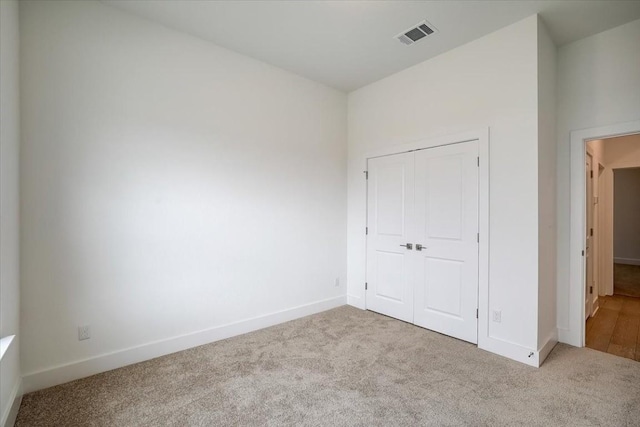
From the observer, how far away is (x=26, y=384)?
2162mm

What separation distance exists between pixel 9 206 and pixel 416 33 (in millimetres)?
3555

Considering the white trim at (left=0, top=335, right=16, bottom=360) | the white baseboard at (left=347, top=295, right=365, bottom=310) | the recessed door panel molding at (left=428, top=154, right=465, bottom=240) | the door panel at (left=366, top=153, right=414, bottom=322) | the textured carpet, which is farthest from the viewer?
the textured carpet

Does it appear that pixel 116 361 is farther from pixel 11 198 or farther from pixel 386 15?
pixel 386 15

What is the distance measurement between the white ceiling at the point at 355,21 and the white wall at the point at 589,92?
0.15m

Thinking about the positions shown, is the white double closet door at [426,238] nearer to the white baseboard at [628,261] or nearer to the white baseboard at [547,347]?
the white baseboard at [547,347]

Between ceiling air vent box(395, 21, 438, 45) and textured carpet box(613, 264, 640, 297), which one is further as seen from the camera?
textured carpet box(613, 264, 640, 297)

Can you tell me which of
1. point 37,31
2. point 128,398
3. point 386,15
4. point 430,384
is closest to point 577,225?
point 430,384

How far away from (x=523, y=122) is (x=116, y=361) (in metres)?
4.15

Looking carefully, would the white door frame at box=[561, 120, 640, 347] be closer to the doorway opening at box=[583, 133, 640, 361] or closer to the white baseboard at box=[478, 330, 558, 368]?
the doorway opening at box=[583, 133, 640, 361]

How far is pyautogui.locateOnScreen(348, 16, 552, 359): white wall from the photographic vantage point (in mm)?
2648

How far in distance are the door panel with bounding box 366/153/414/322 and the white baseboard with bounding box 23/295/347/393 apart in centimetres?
99

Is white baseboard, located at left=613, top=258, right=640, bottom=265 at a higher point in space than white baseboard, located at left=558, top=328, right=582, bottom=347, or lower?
higher

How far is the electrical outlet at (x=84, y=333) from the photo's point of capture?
2.40 meters

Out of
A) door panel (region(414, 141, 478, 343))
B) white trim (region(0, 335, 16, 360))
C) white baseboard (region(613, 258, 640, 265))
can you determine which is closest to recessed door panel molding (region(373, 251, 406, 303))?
door panel (region(414, 141, 478, 343))
